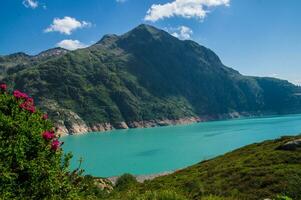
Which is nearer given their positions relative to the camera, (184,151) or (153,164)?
(153,164)

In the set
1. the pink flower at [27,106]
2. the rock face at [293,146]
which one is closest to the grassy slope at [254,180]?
the rock face at [293,146]

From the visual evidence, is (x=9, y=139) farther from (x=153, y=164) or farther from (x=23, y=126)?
(x=153, y=164)

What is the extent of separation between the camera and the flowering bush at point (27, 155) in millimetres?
9068

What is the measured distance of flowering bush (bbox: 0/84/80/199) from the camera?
907cm

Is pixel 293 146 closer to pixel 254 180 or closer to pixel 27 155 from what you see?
pixel 254 180

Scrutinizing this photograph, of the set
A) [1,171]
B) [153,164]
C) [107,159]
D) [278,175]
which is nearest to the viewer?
[1,171]

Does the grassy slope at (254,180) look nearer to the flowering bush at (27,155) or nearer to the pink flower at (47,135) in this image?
the flowering bush at (27,155)

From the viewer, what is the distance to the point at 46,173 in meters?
9.74

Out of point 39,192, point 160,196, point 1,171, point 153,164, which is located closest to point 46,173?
point 39,192

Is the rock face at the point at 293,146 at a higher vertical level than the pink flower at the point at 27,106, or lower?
lower

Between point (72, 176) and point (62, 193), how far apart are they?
135cm

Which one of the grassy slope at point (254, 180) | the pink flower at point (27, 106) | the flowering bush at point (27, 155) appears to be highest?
the pink flower at point (27, 106)

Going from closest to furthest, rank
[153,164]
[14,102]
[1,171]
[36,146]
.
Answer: [1,171] < [36,146] < [14,102] < [153,164]

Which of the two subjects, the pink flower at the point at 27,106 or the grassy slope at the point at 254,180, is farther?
the grassy slope at the point at 254,180
